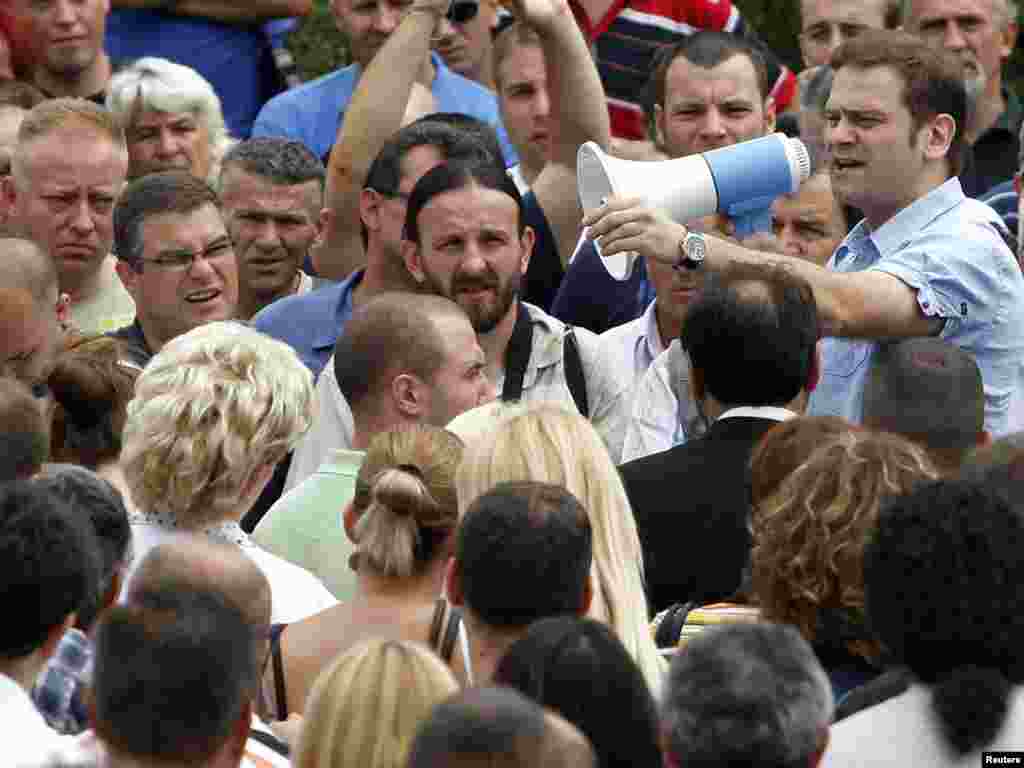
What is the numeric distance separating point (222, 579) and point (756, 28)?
770 centimetres

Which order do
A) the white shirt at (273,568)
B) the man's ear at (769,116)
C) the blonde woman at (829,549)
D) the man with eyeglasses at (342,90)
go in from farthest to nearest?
the man with eyeglasses at (342,90)
the man's ear at (769,116)
the white shirt at (273,568)
the blonde woman at (829,549)

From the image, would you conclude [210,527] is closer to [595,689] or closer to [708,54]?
[595,689]

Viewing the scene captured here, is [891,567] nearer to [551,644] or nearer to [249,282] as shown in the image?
[551,644]

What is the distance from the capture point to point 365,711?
2982mm

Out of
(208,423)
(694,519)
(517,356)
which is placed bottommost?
(517,356)

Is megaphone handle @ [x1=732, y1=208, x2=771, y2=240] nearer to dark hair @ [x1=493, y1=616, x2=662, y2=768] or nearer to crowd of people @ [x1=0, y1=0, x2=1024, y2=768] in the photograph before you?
crowd of people @ [x1=0, y1=0, x2=1024, y2=768]

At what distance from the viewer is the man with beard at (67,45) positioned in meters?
7.99

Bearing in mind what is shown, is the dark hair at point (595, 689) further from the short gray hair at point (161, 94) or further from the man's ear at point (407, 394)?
the short gray hair at point (161, 94)

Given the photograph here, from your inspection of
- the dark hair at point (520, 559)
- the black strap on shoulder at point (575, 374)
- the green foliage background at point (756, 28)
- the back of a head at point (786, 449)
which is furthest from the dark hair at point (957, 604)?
the green foliage background at point (756, 28)

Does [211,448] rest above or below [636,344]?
above

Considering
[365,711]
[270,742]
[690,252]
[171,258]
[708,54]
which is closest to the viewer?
[365,711]

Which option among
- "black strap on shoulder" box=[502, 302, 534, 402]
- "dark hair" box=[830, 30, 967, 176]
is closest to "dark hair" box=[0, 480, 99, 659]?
"black strap on shoulder" box=[502, 302, 534, 402]

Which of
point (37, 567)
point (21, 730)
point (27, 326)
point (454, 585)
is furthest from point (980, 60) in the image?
point (21, 730)

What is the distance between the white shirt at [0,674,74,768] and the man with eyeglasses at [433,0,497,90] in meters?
5.77
